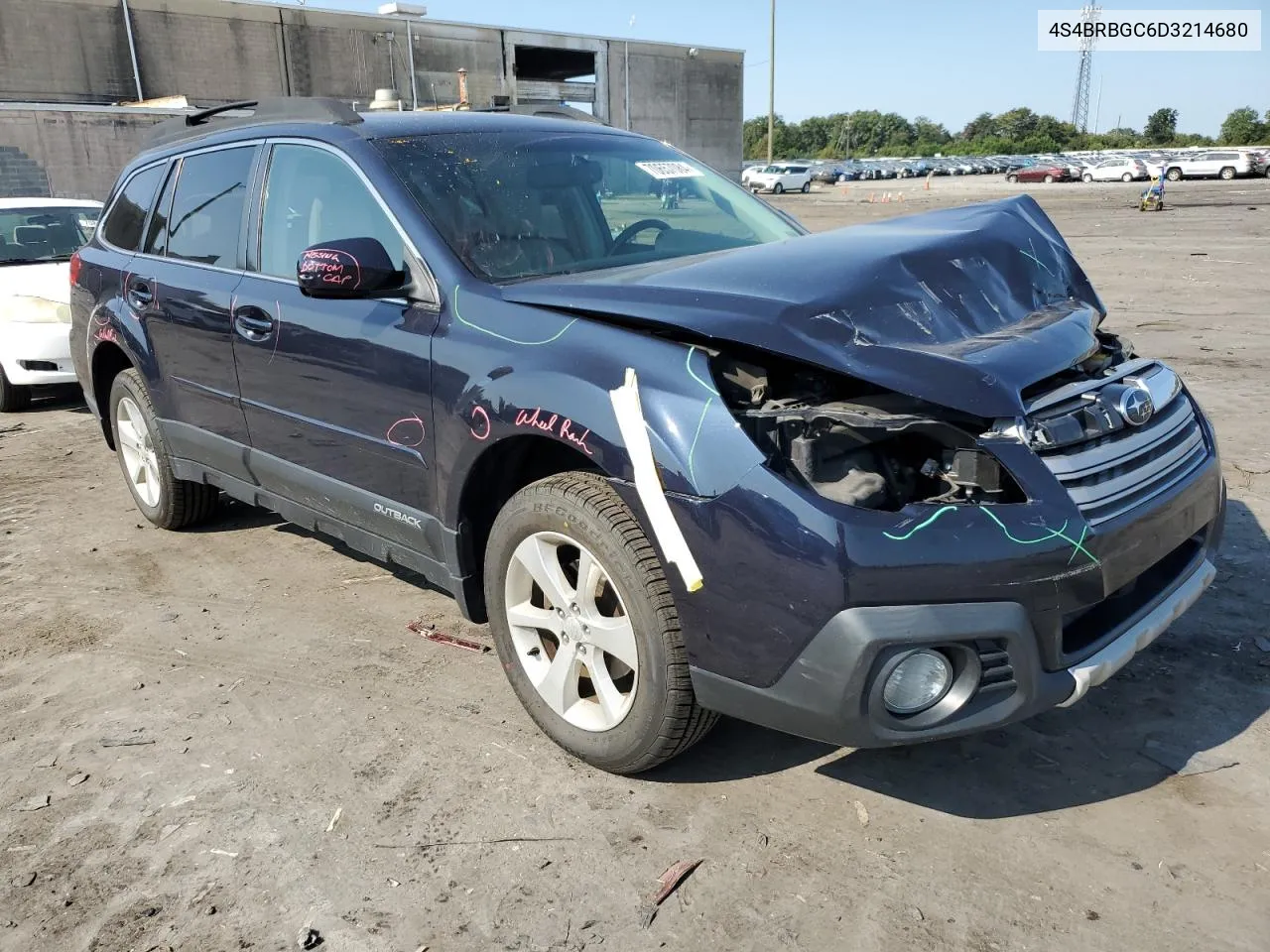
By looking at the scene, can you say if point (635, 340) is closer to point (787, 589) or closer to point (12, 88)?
point (787, 589)

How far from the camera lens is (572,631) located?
2.88 metres

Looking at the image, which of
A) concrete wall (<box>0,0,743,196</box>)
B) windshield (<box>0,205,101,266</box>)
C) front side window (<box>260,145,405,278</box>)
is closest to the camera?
front side window (<box>260,145,405,278</box>)

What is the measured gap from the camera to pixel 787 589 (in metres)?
2.32

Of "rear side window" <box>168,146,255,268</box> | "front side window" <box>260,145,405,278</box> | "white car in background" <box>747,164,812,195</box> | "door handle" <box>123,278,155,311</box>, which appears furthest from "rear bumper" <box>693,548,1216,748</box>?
"white car in background" <box>747,164,812,195</box>

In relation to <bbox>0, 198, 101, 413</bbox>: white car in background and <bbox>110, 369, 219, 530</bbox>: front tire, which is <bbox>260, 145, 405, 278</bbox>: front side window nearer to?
<bbox>110, 369, 219, 530</bbox>: front tire

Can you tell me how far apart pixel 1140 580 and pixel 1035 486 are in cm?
66

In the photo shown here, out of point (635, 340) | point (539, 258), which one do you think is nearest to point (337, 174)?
point (539, 258)

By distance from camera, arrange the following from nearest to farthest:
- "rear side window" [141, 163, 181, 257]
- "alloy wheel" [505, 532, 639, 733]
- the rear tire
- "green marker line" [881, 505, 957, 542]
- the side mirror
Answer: "green marker line" [881, 505, 957, 542], "alloy wheel" [505, 532, 639, 733], the side mirror, "rear side window" [141, 163, 181, 257], the rear tire

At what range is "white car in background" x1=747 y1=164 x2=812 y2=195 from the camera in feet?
177

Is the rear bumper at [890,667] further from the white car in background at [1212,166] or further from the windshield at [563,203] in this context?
the white car in background at [1212,166]

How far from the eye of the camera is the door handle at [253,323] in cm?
382

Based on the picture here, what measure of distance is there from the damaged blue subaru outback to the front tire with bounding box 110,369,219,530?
102 centimetres

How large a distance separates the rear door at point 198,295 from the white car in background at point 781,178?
5130 cm

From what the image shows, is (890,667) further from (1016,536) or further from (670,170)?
(670,170)
